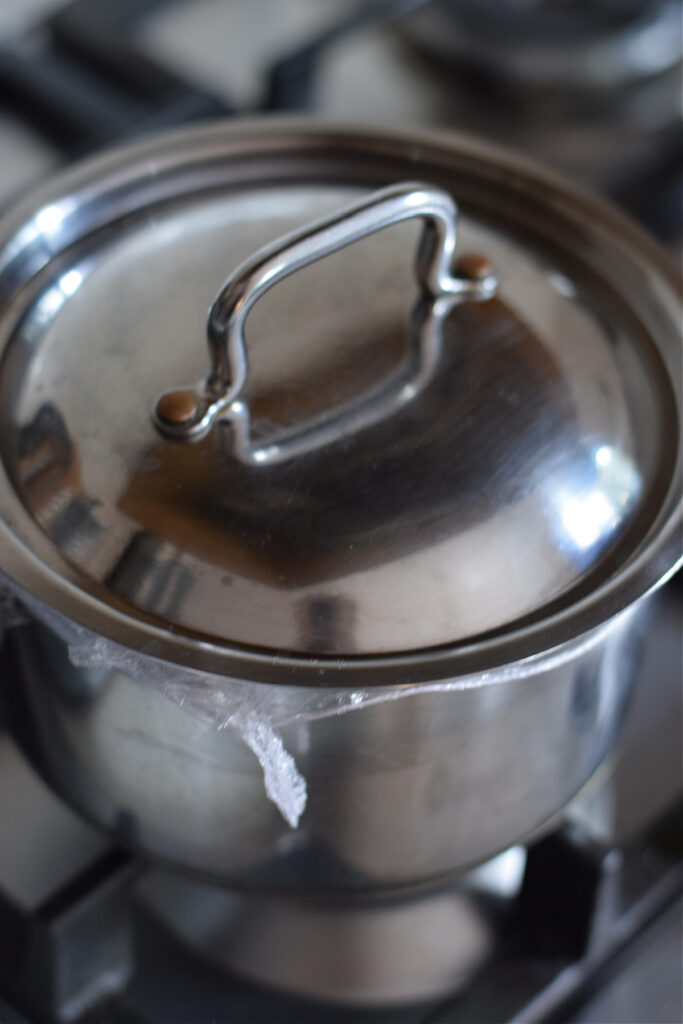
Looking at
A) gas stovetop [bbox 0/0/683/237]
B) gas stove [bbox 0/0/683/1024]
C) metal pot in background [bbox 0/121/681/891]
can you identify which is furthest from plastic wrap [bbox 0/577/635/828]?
gas stovetop [bbox 0/0/683/237]

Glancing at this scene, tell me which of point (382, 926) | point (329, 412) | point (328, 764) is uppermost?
point (329, 412)

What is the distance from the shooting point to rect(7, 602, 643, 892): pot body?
523 millimetres

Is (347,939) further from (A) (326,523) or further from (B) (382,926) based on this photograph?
(A) (326,523)

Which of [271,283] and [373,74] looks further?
[373,74]

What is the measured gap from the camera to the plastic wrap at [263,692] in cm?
48

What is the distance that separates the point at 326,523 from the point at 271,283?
0.11 m

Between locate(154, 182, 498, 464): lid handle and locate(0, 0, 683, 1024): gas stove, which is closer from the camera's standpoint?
locate(154, 182, 498, 464): lid handle

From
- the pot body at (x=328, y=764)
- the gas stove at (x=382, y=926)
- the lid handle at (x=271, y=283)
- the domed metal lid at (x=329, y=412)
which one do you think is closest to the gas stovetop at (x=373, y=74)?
the gas stove at (x=382, y=926)

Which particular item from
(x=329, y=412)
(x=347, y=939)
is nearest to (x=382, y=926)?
(x=347, y=939)

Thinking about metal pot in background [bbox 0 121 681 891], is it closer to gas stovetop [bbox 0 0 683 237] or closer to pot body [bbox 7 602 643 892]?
pot body [bbox 7 602 643 892]

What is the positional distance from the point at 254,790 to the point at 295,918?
0.21 meters

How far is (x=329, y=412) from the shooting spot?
57 centimetres

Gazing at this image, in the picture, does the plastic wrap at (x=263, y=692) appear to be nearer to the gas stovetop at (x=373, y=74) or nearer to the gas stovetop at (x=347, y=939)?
the gas stovetop at (x=347, y=939)

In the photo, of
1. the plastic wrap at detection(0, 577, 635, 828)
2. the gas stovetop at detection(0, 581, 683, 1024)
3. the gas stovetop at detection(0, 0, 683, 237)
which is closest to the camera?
the plastic wrap at detection(0, 577, 635, 828)
